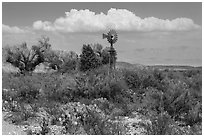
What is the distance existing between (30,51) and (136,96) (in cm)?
1493

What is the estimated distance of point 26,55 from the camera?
72.4 ft

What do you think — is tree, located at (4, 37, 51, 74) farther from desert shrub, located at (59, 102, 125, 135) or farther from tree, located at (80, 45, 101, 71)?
desert shrub, located at (59, 102, 125, 135)

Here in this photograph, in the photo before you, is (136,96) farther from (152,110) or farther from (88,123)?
(88,123)

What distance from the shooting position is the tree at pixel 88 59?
64.4 feet

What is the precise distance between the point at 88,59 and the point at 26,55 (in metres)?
4.39

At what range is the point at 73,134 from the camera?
212 inches

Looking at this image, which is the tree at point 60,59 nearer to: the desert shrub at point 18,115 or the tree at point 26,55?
the tree at point 26,55

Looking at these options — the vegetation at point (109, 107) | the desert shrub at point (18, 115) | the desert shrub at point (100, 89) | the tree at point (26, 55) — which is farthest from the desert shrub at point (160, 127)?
the tree at point (26, 55)

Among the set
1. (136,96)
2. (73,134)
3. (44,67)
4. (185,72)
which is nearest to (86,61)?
(44,67)

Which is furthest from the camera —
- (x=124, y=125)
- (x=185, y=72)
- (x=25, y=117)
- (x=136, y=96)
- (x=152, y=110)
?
(x=185, y=72)

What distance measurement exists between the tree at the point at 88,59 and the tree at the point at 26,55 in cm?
272

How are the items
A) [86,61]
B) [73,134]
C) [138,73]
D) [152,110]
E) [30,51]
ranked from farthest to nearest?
1. [30,51]
2. [86,61]
3. [138,73]
4. [152,110]
5. [73,134]

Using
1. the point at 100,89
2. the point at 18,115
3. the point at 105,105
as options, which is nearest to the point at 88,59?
the point at 100,89

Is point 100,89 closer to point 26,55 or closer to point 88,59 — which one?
point 88,59
